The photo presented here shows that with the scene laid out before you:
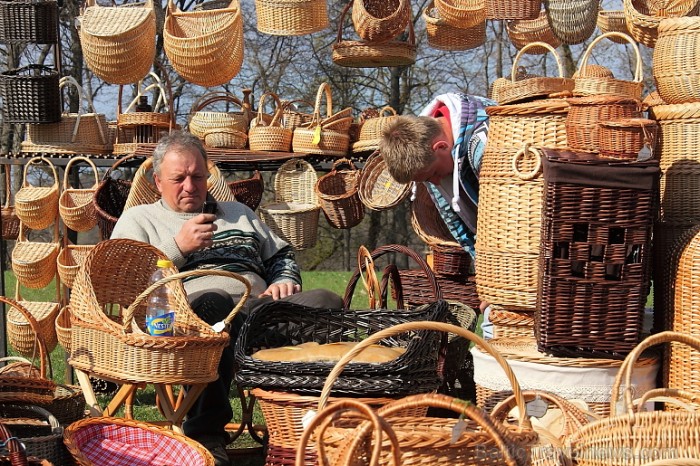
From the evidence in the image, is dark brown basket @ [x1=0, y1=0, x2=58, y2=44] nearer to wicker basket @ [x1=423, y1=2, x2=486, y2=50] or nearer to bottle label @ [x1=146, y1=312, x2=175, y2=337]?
wicker basket @ [x1=423, y1=2, x2=486, y2=50]

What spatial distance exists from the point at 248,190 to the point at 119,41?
129 centimetres

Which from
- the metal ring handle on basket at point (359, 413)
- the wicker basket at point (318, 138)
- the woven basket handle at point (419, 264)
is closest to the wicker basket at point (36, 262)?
the wicker basket at point (318, 138)

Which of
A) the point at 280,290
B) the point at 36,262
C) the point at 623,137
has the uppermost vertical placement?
the point at 623,137

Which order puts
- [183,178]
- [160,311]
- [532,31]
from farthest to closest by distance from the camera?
[532,31], [183,178], [160,311]

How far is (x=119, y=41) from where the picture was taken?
A: 647 centimetres

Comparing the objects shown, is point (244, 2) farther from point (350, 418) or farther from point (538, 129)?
point (350, 418)

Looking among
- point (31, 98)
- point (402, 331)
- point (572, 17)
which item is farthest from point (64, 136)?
point (402, 331)

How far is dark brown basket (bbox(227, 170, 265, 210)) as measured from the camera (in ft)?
22.4

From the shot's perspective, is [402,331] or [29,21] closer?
[402,331]

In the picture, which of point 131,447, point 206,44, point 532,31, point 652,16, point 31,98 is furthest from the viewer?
point 532,31

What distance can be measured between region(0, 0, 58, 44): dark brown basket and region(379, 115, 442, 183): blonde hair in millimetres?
3382

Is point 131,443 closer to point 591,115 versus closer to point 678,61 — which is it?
point 591,115

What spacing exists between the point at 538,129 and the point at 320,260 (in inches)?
558

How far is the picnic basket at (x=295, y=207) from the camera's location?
7.34 m
